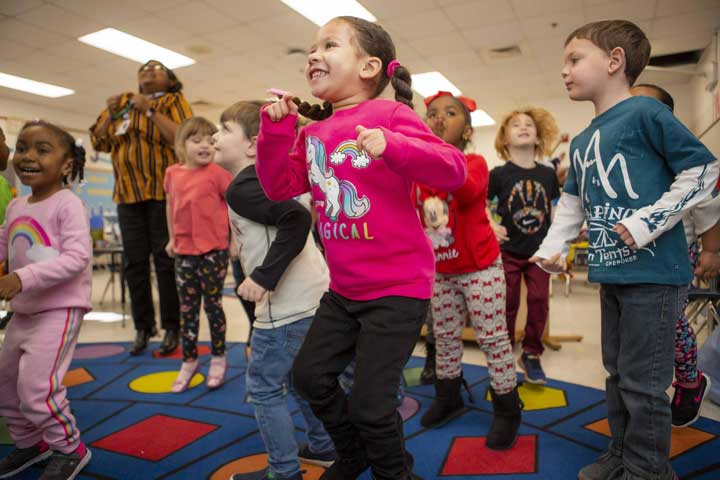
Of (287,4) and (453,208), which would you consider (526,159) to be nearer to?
(453,208)

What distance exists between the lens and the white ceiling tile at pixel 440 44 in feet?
20.9

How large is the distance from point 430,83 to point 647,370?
7586 mm

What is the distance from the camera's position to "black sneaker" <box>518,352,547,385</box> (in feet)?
7.84

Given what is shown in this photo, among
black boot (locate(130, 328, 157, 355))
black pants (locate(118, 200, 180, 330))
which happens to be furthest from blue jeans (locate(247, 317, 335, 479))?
black boot (locate(130, 328, 157, 355))

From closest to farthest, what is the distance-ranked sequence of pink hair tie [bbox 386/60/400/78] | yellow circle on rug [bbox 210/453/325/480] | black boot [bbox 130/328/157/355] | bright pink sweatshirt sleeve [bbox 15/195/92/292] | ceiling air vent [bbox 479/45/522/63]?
1. pink hair tie [bbox 386/60/400/78]
2. bright pink sweatshirt sleeve [bbox 15/195/92/292]
3. yellow circle on rug [bbox 210/453/325/480]
4. black boot [bbox 130/328/157/355]
5. ceiling air vent [bbox 479/45/522/63]

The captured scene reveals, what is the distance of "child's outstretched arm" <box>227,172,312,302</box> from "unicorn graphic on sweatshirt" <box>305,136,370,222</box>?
0.21 meters

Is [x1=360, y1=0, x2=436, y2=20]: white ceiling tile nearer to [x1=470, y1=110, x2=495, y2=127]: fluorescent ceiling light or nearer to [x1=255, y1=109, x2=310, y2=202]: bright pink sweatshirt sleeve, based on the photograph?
[x1=255, y1=109, x2=310, y2=202]: bright pink sweatshirt sleeve

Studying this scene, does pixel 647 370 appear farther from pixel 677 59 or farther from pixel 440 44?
pixel 677 59

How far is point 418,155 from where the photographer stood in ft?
3.38

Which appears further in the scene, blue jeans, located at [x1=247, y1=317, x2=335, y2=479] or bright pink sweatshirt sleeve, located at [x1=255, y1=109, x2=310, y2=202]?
blue jeans, located at [x1=247, y1=317, x2=335, y2=479]

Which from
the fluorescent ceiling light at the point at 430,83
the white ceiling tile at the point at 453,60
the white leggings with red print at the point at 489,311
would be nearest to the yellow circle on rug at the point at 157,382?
the white leggings with red print at the point at 489,311

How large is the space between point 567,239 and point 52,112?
35.4 feet

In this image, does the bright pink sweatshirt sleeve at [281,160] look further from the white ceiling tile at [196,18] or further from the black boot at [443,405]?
the white ceiling tile at [196,18]

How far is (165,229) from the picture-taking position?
304 cm
